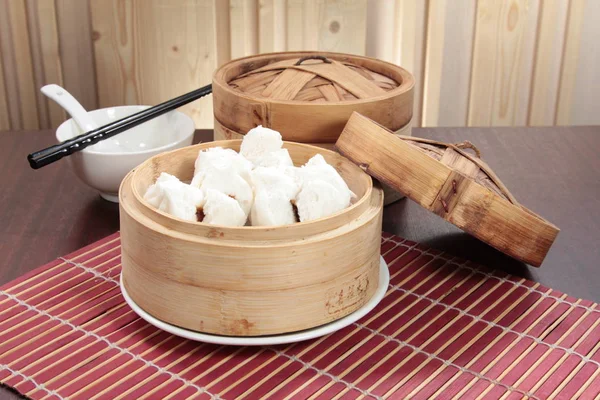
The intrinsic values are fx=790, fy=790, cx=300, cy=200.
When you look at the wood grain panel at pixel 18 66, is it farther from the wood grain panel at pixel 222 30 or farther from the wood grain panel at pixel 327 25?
the wood grain panel at pixel 327 25

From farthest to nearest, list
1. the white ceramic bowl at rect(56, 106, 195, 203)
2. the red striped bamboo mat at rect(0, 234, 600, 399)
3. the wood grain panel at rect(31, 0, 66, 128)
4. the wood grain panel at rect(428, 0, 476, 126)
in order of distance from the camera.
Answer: the wood grain panel at rect(428, 0, 476, 126)
the wood grain panel at rect(31, 0, 66, 128)
the white ceramic bowl at rect(56, 106, 195, 203)
the red striped bamboo mat at rect(0, 234, 600, 399)

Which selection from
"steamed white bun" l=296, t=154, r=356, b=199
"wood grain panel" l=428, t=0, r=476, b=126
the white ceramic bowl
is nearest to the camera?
"steamed white bun" l=296, t=154, r=356, b=199

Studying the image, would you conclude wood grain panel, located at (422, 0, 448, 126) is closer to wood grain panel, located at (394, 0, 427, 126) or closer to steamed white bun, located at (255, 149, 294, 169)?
wood grain panel, located at (394, 0, 427, 126)

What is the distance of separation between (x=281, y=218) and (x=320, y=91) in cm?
39

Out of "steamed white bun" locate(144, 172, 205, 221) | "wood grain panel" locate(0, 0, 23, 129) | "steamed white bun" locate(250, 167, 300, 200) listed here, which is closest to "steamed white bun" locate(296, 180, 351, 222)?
"steamed white bun" locate(250, 167, 300, 200)

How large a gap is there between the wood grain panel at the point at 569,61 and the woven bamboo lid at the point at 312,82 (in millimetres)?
1203

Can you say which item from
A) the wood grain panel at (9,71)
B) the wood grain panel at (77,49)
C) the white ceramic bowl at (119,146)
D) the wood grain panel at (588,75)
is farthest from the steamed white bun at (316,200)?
the wood grain panel at (588,75)

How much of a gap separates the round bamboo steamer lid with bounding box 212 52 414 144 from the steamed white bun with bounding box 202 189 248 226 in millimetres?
313

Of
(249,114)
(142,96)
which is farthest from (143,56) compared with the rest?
(249,114)

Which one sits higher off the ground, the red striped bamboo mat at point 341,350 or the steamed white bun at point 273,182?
the steamed white bun at point 273,182


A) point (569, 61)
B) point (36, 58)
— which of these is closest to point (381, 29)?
point (569, 61)

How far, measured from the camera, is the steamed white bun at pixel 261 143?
1.11m

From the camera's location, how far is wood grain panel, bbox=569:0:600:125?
2399 millimetres

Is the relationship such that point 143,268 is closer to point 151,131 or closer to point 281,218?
point 281,218
